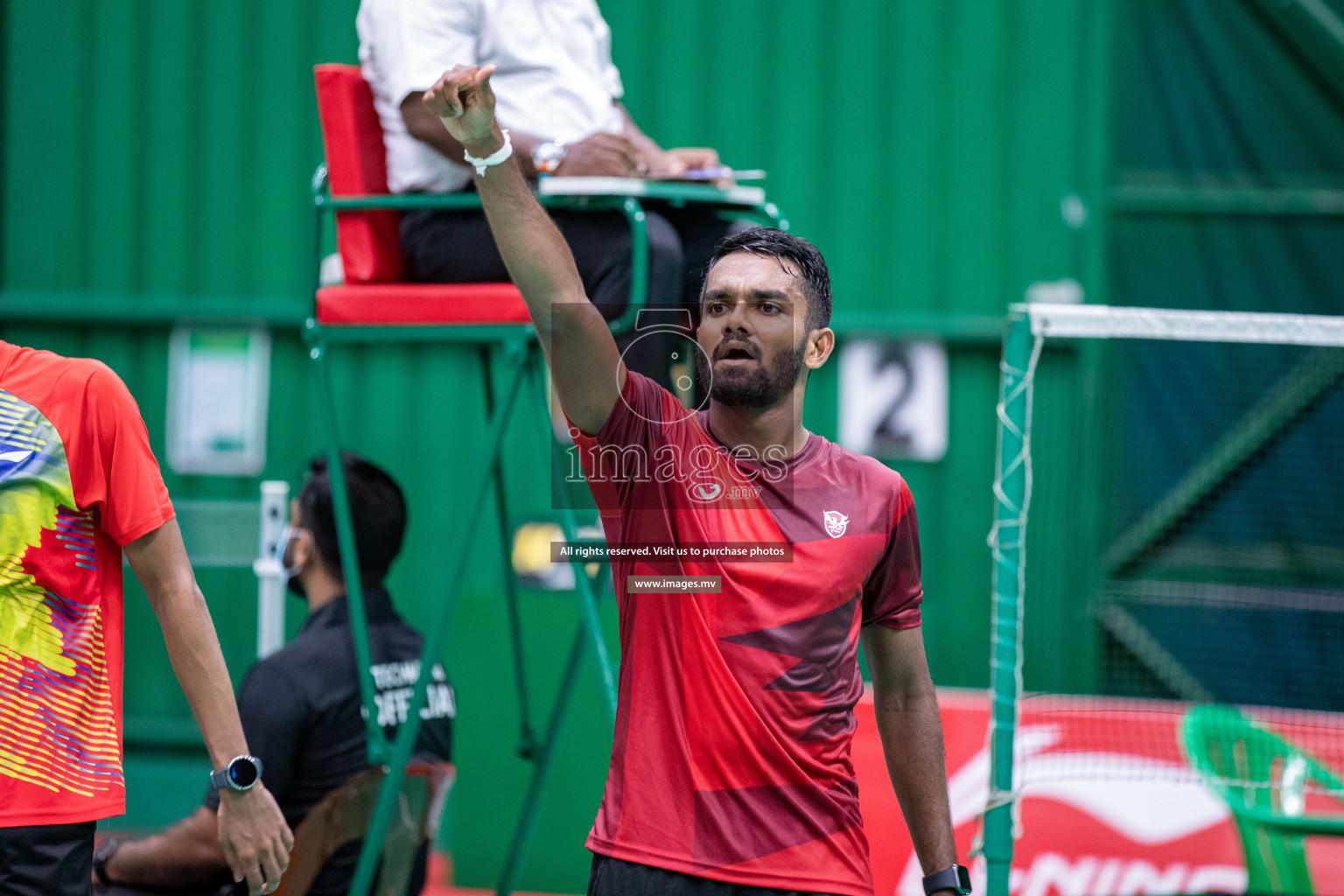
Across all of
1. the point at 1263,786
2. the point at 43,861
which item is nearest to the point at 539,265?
the point at 43,861

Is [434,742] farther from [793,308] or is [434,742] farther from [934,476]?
[934,476]

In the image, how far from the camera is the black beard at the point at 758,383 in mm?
2121

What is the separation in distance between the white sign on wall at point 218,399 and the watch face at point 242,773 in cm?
433

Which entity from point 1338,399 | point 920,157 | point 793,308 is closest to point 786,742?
point 793,308

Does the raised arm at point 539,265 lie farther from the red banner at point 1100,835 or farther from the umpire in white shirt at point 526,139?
the red banner at point 1100,835

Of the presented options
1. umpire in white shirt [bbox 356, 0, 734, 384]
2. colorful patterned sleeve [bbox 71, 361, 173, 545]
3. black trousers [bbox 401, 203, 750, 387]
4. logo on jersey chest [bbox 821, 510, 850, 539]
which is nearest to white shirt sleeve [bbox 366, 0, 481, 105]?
umpire in white shirt [bbox 356, 0, 734, 384]

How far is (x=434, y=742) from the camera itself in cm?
333

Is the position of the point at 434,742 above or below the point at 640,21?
below

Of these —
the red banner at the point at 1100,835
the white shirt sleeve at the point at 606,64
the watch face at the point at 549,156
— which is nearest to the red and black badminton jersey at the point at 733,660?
the watch face at the point at 549,156

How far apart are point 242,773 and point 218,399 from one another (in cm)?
451

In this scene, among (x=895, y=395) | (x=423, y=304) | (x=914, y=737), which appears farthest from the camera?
(x=895, y=395)

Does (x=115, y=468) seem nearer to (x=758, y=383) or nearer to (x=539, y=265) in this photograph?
(x=539, y=265)

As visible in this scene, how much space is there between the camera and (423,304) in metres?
2.78

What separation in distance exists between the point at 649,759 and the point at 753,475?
0.52 meters
